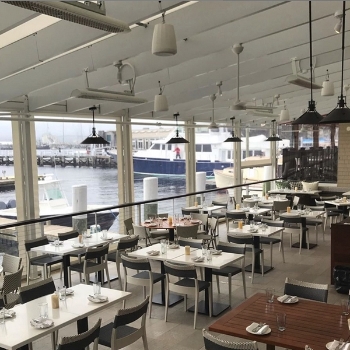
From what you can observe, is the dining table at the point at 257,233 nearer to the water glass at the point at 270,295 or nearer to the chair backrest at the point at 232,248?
the chair backrest at the point at 232,248

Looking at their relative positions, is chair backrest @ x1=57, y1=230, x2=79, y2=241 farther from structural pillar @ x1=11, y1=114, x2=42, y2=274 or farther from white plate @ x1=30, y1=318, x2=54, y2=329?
white plate @ x1=30, y1=318, x2=54, y2=329

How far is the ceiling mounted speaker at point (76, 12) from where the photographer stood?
9.81ft

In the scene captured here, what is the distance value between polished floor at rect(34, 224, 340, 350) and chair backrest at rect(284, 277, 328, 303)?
89cm

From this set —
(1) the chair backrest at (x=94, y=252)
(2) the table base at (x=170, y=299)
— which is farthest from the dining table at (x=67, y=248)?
(2) the table base at (x=170, y=299)

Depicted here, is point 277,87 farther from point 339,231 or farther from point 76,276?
point 76,276

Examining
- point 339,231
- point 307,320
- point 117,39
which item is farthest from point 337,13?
point 307,320

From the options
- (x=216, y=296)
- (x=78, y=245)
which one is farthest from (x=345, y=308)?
(x=78, y=245)

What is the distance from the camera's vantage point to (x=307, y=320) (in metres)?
→ 3.97

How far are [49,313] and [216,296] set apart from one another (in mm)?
3365

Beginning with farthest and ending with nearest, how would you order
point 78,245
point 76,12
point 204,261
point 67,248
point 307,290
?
point 78,245 < point 67,248 < point 204,261 < point 307,290 < point 76,12

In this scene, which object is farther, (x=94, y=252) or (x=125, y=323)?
(x=94, y=252)

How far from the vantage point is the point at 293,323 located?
12.8ft

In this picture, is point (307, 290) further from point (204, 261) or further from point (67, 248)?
point (67, 248)

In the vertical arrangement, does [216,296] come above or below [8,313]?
below
